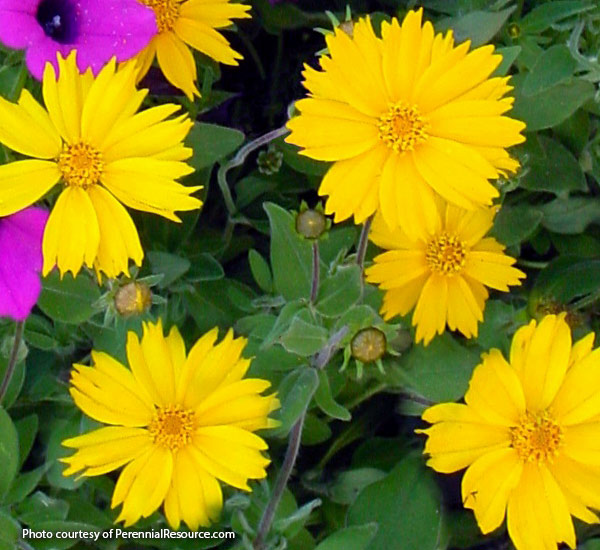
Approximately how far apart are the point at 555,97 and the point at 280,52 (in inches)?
16.1

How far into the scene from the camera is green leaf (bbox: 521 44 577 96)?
3.13 feet

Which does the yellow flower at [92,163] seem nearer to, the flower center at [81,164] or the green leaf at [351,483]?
the flower center at [81,164]

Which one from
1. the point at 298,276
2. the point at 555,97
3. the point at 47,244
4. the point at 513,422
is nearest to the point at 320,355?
the point at 298,276

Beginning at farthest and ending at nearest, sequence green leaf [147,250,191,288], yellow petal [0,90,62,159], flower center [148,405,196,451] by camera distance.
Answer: green leaf [147,250,191,288]
flower center [148,405,196,451]
yellow petal [0,90,62,159]

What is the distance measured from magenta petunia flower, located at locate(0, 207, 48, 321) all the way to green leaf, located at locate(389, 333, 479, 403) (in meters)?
0.40

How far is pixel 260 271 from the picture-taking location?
41.8 inches

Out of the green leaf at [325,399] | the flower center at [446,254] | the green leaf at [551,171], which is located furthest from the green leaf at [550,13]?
the green leaf at [325,399]

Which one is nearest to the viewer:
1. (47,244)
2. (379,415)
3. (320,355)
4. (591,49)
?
(47,244)

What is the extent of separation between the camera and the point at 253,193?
1.14 m

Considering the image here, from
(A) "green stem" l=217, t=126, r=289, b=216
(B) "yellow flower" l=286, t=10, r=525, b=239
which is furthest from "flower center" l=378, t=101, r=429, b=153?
(A) "green stem" l=217, t=126, r=289, b=216

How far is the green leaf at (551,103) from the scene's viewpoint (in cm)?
104

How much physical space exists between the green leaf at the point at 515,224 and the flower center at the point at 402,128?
0.29 meters

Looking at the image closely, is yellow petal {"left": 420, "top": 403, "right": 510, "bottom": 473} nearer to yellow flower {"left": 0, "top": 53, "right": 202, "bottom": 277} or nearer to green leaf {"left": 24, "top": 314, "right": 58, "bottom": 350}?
yellow flower {"left": 0, "top": 53, "right": 202, "bottom": 277}

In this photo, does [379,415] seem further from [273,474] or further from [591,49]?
[591,49]
